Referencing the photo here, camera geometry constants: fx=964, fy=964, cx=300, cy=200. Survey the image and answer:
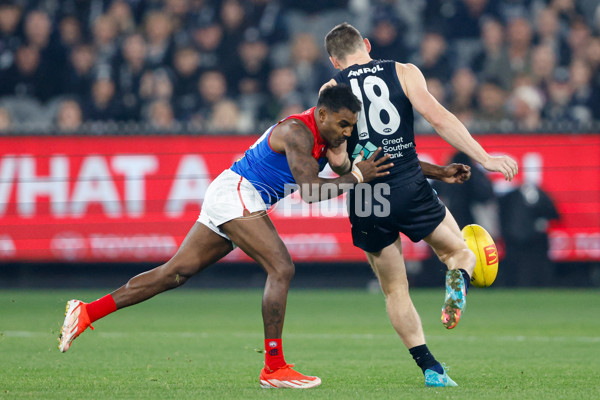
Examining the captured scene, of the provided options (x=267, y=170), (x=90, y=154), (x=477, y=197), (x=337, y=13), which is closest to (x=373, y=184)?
(x=267, y=170)

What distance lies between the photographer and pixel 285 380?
6312 millimetres

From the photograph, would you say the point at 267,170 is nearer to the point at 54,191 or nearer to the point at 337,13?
the point at 54,191

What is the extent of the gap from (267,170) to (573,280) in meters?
8.58

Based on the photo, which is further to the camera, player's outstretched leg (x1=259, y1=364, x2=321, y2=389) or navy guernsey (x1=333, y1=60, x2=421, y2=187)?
navy guernsey (x1=333, y1=60, x2=421, y2=187)

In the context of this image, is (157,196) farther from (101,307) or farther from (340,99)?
(340,99)

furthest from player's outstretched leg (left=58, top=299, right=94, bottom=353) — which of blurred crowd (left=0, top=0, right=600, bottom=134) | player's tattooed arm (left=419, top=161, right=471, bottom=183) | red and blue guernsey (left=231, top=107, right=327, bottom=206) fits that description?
blurred crowd (left=0, top=0, right=600, bottom=134)

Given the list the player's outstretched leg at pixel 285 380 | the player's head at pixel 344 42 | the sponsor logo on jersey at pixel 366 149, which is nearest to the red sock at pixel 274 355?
the player's outstretched leg at pixel 285 380

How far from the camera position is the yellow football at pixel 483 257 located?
6.72 m

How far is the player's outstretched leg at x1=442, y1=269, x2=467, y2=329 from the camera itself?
5973mm

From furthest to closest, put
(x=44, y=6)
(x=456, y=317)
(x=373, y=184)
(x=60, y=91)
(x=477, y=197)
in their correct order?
(x=44, y=6)
(x=60, y=91)
(x=477, y=197)
(x=373, y=184)
(x=456, y=317)

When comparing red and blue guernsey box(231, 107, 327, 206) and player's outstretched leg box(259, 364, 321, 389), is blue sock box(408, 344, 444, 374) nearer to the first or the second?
player's outstretched leg box(259, 364, 321, 389)

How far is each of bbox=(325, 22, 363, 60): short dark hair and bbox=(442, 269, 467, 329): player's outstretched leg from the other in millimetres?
1676

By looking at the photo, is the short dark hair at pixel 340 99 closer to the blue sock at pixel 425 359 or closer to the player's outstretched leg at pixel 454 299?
the player's outstretched leg at pixel 454 299

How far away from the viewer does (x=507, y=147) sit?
13.9 m
